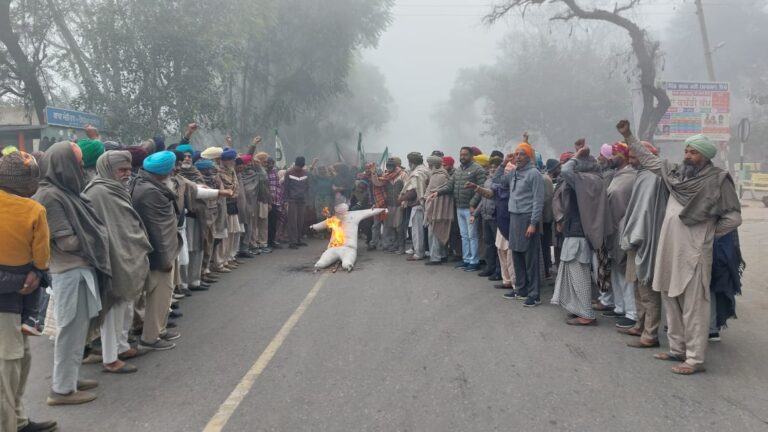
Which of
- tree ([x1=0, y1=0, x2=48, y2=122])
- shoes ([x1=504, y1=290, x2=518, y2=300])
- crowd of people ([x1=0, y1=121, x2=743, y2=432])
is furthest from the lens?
tree ([x1=0, y1=0, x2=48, y2=122])

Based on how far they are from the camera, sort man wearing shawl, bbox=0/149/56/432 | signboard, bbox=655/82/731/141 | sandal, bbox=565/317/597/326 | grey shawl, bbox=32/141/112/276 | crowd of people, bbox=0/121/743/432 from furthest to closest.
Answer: signboard, bbox=655/82/731/141
sandal, bbox=565/317/597/326
grey shawl, bbox=32/141/112/276
crowd of people, bbox=0/121/743/432
man wearing shawl, bbox=0/149/56/432

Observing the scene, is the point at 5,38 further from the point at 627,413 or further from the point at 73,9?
the point at 627,413

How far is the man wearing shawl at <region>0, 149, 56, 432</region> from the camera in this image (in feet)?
11.9

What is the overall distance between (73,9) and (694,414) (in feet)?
70.5

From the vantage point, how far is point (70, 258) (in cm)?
441

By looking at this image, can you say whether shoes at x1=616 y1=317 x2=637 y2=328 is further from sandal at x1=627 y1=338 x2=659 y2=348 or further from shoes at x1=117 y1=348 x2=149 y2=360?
shoes at x1=117 y1=348 x2=149 y2=360

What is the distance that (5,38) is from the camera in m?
17.9

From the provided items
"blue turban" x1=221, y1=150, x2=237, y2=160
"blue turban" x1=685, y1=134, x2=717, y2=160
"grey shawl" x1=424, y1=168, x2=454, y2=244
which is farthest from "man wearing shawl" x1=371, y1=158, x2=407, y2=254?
"blue turban" x1=685, y1=134, x2=717, y2=160

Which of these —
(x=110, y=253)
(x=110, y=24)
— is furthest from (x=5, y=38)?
(x=110, y=253)

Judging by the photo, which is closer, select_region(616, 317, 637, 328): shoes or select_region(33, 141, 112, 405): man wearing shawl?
select_region(33, 141, 112, 405): man wearing shawl

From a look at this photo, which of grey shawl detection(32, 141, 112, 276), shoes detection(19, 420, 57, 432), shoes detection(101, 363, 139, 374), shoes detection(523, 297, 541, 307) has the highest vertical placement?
grey shawl detection(32, 141, 112, 276)

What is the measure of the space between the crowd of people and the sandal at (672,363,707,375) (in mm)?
11

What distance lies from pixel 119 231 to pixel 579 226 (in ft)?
15.8

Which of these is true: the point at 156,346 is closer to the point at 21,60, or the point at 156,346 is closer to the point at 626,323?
the point at 626,323
